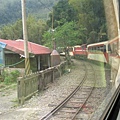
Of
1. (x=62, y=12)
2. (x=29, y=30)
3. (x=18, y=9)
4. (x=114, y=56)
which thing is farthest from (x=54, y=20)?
(x=114, y=56)

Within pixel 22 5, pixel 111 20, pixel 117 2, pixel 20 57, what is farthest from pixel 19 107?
pixel 117 2

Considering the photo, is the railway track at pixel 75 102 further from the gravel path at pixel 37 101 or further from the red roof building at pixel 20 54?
the red roof building at pixel 20 54

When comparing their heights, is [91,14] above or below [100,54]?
above

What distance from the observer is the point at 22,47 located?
133 centimetres

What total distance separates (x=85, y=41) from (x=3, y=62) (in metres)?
1.00

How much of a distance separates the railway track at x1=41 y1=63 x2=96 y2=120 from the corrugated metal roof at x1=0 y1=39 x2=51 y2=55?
0.45m

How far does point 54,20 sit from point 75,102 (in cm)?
143

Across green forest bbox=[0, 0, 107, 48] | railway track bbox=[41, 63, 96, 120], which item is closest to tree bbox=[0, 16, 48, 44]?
green forest bbox=[0, 0, 107, 48]

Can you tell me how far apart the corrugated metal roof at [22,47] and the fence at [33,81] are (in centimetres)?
28

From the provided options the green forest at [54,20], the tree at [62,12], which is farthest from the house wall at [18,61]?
the tree at [62,12]

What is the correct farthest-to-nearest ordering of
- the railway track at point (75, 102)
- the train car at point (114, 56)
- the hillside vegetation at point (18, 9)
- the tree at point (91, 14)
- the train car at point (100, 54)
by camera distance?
the train car at point (100, 54)
the train car at point (114, 56)
the railway track at point (75, 102)
the tree at point (91, 14)
the hillside vegetation at point (18, 9)

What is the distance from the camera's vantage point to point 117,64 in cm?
306

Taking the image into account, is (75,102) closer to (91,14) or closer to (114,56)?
(114,56)

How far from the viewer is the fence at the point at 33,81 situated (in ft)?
6.28
